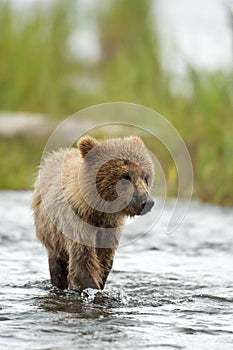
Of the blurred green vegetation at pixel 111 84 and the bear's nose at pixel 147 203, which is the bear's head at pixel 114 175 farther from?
the blurred green vegetation at pixel 111 84

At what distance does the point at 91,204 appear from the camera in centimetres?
634

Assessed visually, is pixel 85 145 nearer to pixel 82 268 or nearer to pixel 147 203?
pixel 147 203

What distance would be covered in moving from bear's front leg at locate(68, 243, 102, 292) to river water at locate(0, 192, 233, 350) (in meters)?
0.09

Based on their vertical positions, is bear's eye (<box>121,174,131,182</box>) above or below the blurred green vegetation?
below

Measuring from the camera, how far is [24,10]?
50.5 feet

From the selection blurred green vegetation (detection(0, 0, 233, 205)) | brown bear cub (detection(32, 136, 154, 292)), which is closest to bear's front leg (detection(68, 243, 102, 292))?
brown bear cub (detection(32, 136, 154, 292))

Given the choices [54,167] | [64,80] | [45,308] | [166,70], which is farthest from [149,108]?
[45,308]

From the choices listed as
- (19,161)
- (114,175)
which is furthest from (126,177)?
(19,161)

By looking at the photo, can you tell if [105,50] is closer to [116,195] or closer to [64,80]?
[64,80]

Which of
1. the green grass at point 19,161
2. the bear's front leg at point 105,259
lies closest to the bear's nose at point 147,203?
the bear's front leg at point 105,259

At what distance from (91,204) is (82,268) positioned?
1.50ft

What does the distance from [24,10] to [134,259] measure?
8340 mm

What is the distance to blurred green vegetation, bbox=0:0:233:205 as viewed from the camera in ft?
36.5

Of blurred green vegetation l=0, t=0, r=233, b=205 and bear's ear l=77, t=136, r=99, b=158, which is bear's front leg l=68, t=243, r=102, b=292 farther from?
blurred green vegetation l=0, t=0, r=233, b=205
